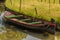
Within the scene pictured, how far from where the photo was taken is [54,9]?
169 cm

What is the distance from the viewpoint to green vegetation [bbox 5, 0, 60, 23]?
1.69 meters

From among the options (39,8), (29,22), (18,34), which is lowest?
(18,34)

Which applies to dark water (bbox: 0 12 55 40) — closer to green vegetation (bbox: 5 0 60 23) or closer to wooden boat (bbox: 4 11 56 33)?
wooden boat (bbox: 4 11 56 33)

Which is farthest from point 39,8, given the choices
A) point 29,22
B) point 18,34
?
point 18,34

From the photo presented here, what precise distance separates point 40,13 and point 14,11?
307 millimetres

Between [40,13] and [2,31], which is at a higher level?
[40,13]

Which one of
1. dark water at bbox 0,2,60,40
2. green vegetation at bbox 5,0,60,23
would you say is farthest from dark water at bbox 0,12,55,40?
green vegetation at bbox 5,0,60,23

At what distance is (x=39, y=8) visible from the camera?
1.78 meters

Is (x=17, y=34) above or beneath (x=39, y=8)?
beneath

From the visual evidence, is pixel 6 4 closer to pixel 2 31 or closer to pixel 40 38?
pixel 2 31

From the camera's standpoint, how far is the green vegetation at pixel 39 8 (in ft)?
5.53

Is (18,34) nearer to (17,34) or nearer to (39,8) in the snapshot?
(17,34)

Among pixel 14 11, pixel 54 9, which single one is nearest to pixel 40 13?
pixel 54 9

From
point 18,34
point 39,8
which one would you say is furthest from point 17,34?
point 39,8
